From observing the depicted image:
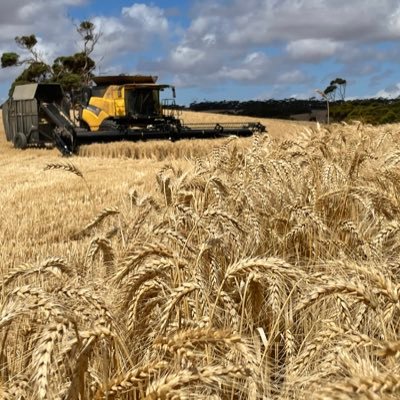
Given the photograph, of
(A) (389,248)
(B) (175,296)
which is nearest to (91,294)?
(B) (175,296)

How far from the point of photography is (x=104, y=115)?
18.9m

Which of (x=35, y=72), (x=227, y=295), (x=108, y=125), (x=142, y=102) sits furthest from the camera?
(x=35, y=72)

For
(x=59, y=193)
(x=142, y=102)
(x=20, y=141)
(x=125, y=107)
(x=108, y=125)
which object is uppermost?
(x=142, y=102)

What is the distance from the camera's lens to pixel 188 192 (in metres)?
3.96

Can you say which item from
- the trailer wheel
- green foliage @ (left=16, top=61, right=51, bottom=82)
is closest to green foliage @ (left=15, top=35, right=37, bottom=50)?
green foliage @ (left=16, top=61, right=51, bottom=82)

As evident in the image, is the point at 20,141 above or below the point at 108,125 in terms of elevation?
below

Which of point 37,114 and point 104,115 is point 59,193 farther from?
point 37,114

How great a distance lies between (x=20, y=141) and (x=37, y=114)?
3.45 ft

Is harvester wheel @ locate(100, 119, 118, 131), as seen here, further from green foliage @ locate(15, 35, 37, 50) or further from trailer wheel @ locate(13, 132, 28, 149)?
green foliage @ locate(15, 35, 37, 50)

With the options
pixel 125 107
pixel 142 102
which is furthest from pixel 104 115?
pixel 142 102

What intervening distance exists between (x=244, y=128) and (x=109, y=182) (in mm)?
10089

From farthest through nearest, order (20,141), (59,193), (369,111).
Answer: (369,111) < (20,141) < (59,193)

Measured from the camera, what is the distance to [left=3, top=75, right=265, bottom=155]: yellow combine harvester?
17.3 meters

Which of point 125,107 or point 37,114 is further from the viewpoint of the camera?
point 37,114
